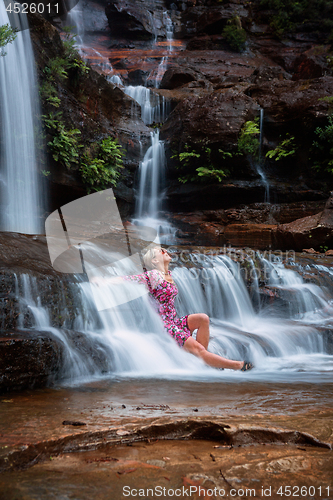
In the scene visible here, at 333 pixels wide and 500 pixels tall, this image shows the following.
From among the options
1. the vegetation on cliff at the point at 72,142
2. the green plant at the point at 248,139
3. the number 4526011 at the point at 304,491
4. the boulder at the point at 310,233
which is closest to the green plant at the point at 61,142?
Result: the vegetation on cliff at the point at 72,142

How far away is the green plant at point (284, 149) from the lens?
14172 millimetres

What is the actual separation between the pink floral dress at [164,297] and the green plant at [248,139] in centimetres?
1056

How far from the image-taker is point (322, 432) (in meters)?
2.10

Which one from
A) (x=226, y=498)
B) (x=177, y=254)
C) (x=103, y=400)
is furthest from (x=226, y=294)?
(x=226, y=498)

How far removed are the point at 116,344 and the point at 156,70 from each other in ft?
66.4

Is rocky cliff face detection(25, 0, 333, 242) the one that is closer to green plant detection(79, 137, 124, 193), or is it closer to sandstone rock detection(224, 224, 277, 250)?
green plant detection(79, 137, 124, 193)

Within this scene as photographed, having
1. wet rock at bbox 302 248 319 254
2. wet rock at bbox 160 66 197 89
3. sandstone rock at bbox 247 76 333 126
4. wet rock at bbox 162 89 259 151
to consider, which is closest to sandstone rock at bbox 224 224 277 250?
wet rock at bbox 302 248 319 254

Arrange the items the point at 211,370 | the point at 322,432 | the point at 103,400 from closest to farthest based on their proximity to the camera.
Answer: the point at 322,432 → the point at 103,400 → the point at 211,370

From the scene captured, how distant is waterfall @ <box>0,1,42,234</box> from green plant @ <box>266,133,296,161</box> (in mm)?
9033

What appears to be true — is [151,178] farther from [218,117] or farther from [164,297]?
[164,297]

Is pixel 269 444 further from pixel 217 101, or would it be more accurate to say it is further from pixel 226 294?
pixel 217 101

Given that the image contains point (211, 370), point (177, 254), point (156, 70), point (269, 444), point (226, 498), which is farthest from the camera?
point (156, 70)

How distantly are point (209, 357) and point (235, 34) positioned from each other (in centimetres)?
2402

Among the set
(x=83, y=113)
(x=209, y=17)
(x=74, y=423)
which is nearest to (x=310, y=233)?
(x=83, y=113)
